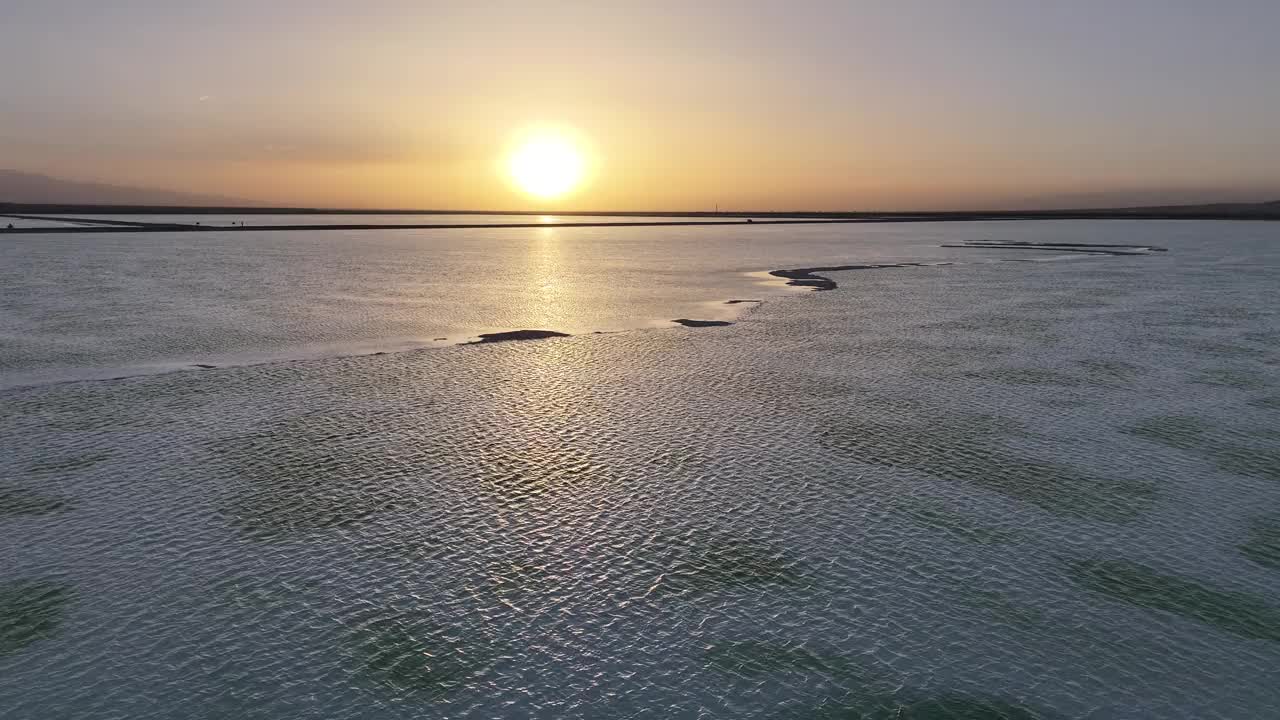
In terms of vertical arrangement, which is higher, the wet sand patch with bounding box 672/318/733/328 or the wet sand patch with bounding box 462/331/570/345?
the wet sand patch with bounding box 672/318/733/328

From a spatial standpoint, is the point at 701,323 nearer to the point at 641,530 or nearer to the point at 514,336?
the point at 514,336

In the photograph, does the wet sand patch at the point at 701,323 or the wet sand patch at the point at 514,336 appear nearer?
the wet sand patch at the point at 514,336

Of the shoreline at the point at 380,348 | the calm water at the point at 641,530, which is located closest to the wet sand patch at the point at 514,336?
the shoreline at the point at 380,348

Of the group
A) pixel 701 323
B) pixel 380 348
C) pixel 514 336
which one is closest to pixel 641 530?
pixel 380 348

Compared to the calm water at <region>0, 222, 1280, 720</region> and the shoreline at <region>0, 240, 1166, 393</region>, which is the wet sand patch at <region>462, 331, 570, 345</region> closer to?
the shoreline at <region>0, 240, 1166, 393</region>

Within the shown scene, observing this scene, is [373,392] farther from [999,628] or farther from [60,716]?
[999,628]

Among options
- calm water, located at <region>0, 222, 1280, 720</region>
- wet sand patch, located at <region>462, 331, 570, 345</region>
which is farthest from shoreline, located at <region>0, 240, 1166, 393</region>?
calm water, located at <region>0, 222, 1280, 720</region>

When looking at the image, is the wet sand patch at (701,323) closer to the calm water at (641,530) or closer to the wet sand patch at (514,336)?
the calm water at (641,530)

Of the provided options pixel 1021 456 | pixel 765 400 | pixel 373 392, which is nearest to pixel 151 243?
pixel 373 392
